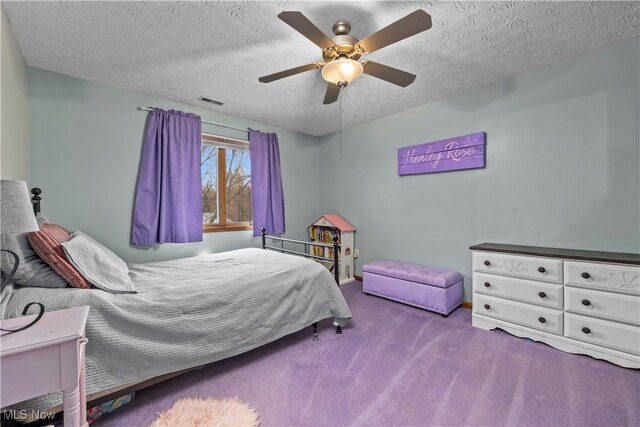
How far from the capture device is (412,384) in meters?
1.73

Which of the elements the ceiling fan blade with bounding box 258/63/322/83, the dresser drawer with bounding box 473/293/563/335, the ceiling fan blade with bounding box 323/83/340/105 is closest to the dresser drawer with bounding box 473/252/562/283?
the dresser drawer with bounding box 473/293/563/335

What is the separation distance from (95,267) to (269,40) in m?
1.89

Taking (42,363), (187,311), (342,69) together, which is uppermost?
(342,69)

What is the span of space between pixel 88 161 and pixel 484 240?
402 centimetres

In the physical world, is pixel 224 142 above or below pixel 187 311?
above

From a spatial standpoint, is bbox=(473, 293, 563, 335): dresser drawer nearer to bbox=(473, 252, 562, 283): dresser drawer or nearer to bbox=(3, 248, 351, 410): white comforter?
bbox=(473, 252, 562, 283): dresser drawer

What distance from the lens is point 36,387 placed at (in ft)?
3.05

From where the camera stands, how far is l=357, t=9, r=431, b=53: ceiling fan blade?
4.50ft

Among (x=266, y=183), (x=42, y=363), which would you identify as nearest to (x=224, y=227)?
(x=266, y=183)

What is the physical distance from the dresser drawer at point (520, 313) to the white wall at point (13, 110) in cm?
358

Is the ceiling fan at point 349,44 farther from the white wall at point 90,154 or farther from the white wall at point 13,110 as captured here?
the white wall at point 90,154

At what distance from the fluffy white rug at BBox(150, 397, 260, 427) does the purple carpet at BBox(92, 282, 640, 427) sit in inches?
2.4

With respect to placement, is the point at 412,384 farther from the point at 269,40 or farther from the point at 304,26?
the point at 269,40

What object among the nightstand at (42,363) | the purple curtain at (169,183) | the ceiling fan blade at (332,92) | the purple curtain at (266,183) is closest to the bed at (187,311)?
the nightstand at (42,363)
